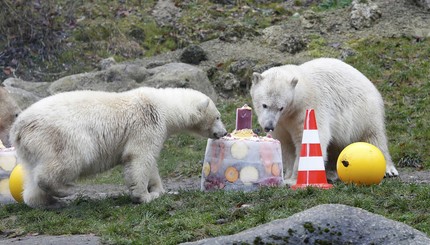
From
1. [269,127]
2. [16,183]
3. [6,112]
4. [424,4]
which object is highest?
[424,4]

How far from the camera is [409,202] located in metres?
7.02

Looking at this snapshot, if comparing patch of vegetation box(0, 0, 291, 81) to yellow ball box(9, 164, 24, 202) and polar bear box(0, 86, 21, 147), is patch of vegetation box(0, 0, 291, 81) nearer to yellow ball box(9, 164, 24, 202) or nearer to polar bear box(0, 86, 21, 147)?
polar bear box(0, 86, 21, 147)

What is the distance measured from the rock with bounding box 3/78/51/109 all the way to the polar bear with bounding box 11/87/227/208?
5.98m

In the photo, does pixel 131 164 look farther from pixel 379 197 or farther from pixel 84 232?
pixel 379 197

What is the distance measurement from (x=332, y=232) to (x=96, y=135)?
362 centimetres

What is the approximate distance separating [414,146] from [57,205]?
5926 mm

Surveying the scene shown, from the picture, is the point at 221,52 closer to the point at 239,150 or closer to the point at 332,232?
the point at 239,150

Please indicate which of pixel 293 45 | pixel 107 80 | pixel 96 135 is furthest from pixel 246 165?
pixel 293 45

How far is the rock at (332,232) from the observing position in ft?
17.3

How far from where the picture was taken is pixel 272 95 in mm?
9031

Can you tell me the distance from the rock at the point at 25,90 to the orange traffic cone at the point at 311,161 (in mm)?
7129

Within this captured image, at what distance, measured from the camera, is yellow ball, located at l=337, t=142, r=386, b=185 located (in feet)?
26.3


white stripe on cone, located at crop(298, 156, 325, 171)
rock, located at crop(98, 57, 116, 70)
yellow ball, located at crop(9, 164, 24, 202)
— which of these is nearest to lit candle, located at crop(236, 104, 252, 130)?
white stripe on cone, located at crop(298, 156, 325, 171)

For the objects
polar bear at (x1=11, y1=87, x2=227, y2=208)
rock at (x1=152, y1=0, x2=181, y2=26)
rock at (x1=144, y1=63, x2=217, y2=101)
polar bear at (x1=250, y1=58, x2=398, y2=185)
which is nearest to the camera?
polar bear at (x1=11, y1=87, x2=227, y2=208)
